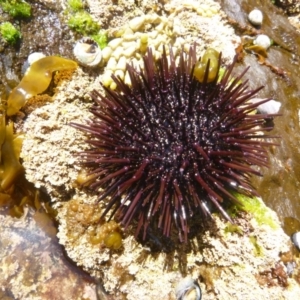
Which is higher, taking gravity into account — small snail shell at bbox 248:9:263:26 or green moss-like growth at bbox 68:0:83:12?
small snail shell at bbox 248:9:263:26

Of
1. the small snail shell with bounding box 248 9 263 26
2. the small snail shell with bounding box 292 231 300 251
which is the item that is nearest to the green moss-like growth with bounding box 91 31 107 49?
the small snail shell with bounding box 248 9 263 26

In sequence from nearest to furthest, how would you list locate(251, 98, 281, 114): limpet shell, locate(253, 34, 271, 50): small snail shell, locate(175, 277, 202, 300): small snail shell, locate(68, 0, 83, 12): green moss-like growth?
locate(175, 277, 202, 300): small snail shell
locate(68, 0, 83, 12): green moss-like growth
locate(251, 98, 281, 114): limpet shell
locate(253, 34, 271, 50): small snail shell

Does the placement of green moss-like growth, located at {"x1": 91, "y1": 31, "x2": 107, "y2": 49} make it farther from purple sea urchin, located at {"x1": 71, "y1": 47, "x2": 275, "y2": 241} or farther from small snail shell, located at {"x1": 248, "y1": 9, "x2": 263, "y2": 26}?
small snail shell, located at {"x1": 248, "y1": 9, "x2": 263, "y2": 26}

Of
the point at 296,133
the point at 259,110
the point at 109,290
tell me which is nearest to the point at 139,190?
the point at 109,290

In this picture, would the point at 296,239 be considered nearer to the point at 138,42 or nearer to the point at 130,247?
the point at 130,247

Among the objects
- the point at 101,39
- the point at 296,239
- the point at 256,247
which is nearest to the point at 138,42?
the point at 101,39

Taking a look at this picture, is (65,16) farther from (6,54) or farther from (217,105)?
(217,105)

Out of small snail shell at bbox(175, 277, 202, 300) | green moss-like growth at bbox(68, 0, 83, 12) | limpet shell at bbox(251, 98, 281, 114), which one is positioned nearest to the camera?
small snail shell at bbox(175, 277, 202, 300)

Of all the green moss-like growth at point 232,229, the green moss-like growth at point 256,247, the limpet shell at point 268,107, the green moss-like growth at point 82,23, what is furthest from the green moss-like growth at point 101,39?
the green moss-like growth at point 256,247
